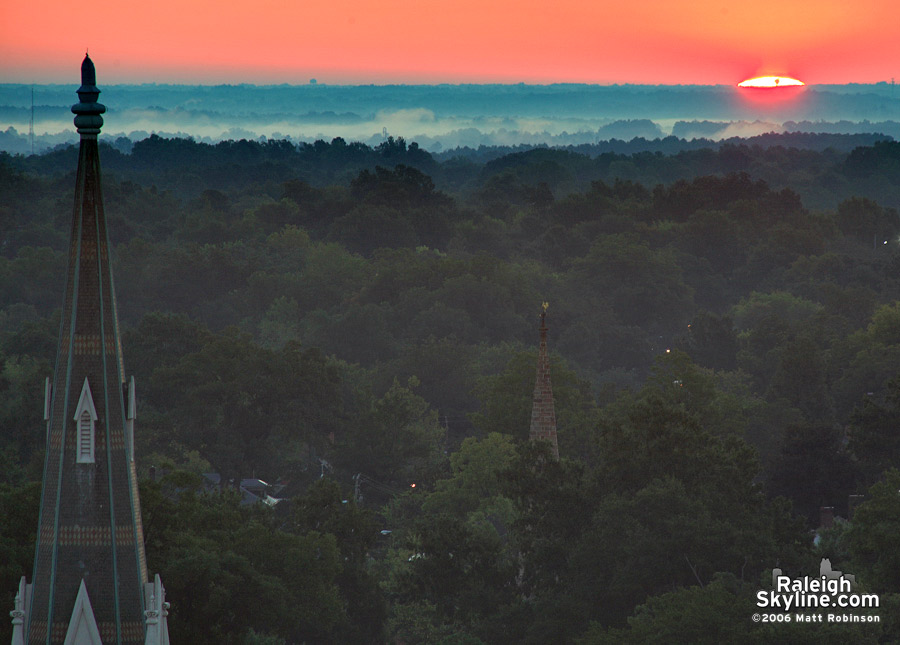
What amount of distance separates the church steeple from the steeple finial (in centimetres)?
2

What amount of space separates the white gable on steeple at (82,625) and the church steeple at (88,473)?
0.05ft

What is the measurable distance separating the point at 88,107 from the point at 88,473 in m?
5.68

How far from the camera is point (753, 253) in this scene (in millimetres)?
123188

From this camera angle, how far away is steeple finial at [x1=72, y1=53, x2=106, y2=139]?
23.0m

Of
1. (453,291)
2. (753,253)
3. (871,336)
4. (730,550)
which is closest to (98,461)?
(730,550)

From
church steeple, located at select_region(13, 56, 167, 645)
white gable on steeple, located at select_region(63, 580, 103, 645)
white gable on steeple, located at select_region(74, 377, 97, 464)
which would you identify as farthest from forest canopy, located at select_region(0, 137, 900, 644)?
white gable on steeple, located at select_region(74, 377, 97, 464)

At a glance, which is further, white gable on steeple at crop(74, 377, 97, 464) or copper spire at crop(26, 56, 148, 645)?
white gable on steeple at crop(74, 377, 97, 464)

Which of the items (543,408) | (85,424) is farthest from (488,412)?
(85,424)

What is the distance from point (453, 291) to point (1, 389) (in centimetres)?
3561

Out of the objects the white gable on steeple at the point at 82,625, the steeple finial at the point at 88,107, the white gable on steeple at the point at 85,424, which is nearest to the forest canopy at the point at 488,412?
the white gable on steeple at the point at 82,625

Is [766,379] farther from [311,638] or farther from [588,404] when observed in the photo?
[311,638]

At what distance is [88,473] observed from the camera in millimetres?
23266

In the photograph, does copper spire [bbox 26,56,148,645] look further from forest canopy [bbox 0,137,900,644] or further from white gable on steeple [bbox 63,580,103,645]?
forest canopy [bbox 0,137,900,644]

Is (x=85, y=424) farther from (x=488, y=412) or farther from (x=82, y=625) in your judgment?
(x=488, y=412)
